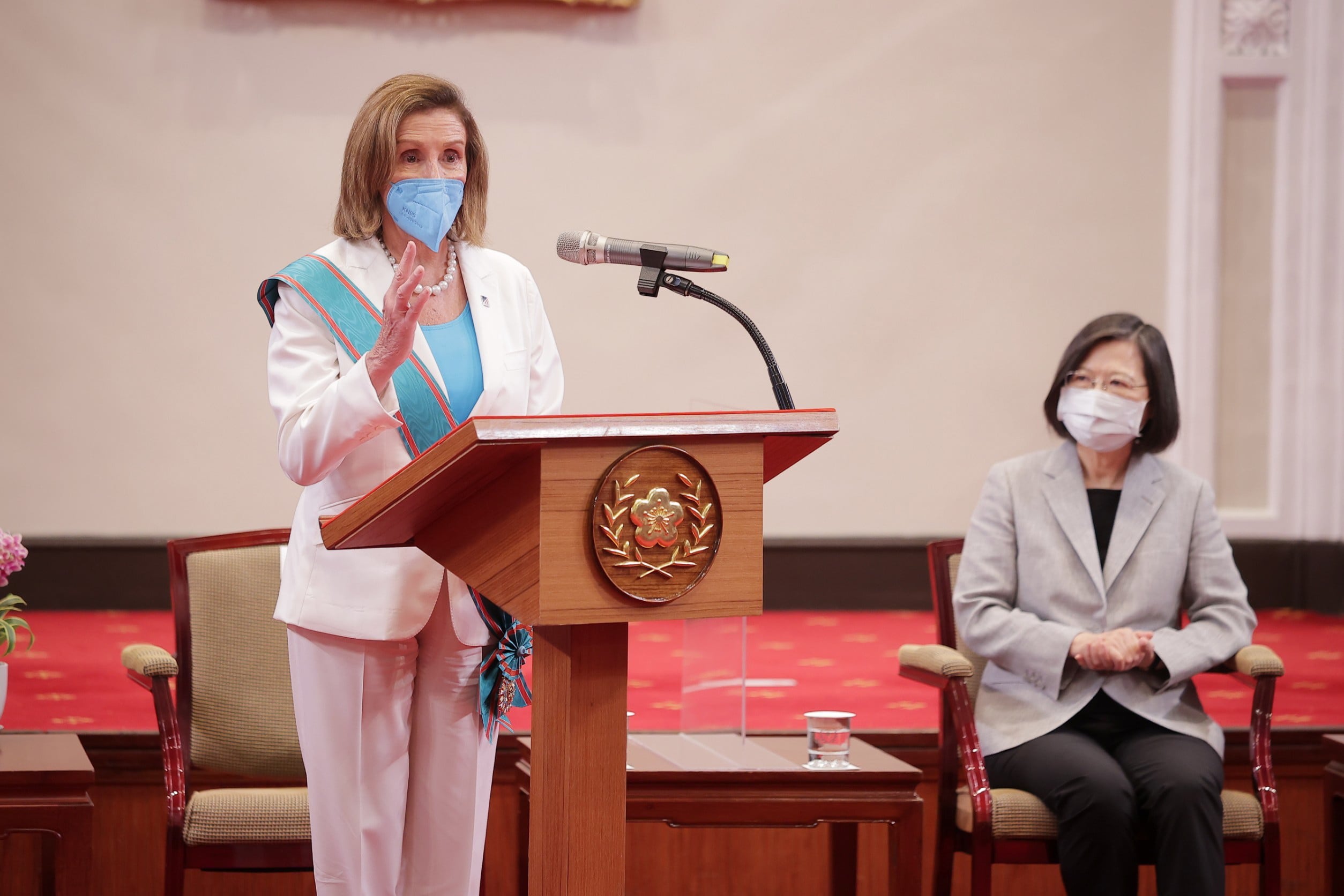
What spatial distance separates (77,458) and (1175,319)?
461 centimetres

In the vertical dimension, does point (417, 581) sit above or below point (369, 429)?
below

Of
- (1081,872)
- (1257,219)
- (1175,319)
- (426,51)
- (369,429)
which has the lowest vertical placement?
(1081,872)

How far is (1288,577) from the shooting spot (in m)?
5.80

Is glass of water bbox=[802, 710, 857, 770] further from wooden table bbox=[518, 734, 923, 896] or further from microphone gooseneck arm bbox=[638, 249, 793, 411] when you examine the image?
microphone gooseneck arm bbox=[638, 249, 793, 411]

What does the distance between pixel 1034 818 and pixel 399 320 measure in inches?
66.6

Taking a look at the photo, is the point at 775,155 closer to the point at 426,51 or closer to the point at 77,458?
the point at 426,51

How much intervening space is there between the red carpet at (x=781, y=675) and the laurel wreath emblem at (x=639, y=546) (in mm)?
1554

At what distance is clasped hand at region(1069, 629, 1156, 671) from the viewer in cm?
264

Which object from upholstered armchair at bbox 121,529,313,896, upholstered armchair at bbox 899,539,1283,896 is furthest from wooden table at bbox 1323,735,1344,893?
upholstered armchair at bbox 121,529,313,896

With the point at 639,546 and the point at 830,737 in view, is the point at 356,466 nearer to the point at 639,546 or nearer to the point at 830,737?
the point at 639,546

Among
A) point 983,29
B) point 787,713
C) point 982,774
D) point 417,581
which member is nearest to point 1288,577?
point 983,29

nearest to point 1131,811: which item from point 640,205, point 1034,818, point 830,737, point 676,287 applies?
point 1034,818

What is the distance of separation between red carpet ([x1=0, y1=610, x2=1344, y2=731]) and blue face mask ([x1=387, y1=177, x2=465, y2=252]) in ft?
4.44

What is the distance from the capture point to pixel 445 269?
73.2 inches
